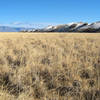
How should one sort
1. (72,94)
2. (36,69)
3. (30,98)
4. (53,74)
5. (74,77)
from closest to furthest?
(30,98), (72,94), (74,77), (53,74), (36,69)

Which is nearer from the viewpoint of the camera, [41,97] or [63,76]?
[41,97]

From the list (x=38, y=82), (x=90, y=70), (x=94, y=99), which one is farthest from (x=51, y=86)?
(x=90, y=70)

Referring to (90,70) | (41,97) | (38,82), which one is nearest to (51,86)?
(38,82)

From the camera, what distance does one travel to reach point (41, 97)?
2312mm

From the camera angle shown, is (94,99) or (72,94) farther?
(72,94)

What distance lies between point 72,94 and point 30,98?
767mm

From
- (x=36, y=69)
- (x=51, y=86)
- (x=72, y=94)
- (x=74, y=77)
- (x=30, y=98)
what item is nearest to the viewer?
(x=30, y=98)

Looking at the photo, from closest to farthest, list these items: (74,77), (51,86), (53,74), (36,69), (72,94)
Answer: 1. (72,94)
2. (51,86)
3. (74,77)
4. (53,74)
5. (36,69)

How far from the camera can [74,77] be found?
3.00m

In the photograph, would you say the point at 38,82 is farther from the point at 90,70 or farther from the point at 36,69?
the point at 90,70

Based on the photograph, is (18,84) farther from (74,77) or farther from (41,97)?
(74,77)

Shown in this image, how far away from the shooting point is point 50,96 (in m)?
2.31

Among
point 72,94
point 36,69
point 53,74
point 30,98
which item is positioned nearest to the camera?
point 30,98

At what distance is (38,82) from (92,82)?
117 centimetres
